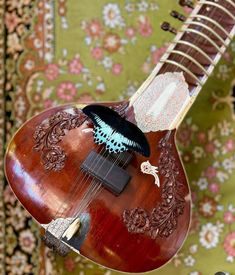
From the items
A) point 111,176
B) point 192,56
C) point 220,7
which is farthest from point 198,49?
point 111,176

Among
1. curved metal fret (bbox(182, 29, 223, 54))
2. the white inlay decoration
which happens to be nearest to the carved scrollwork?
the white inlay decoration

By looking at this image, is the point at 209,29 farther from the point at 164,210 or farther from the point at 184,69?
the point at 164,210

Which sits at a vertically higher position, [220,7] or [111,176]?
[220,7]

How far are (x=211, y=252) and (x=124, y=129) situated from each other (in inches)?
22.7

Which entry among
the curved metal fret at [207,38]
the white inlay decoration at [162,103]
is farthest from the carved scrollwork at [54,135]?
the curved metal fret at [207,38]

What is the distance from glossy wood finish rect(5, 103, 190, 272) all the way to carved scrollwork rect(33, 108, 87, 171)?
0.04ft

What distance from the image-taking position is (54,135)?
53.5 inches

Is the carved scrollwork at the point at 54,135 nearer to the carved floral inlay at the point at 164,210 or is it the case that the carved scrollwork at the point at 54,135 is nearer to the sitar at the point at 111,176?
the sitar at the point at 111,176

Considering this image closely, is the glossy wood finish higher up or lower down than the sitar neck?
lower down

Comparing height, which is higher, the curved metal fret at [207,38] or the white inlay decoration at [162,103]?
the curved metal fret at [207,38]

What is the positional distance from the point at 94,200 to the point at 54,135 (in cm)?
20

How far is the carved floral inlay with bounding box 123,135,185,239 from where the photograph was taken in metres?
1.32

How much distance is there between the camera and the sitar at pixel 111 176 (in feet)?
4.30

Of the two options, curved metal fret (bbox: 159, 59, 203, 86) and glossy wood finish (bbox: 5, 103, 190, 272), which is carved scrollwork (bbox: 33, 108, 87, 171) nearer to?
glossy wood finish (bbox: 5, 103, 190, 272)
